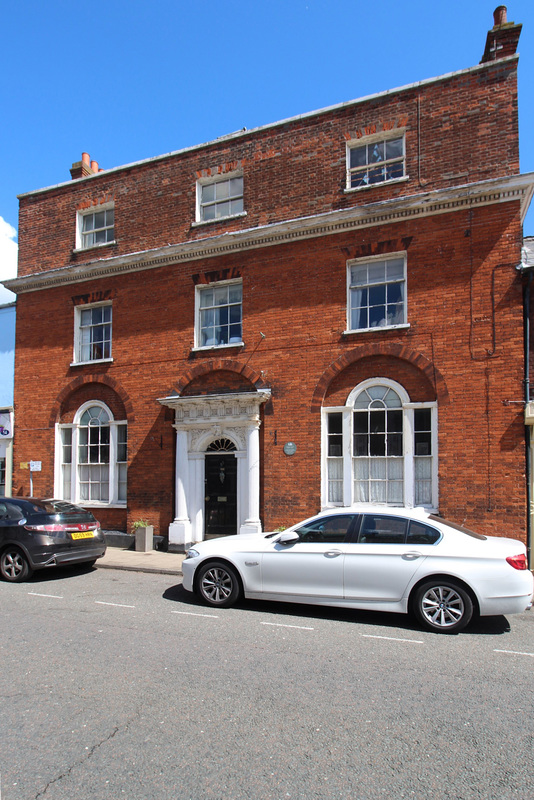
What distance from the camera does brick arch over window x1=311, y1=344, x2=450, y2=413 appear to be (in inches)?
425

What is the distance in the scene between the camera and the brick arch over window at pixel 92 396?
45.9ft

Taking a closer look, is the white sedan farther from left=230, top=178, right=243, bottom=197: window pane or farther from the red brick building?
left=230, top=178, right=243, bottom=197: window pane

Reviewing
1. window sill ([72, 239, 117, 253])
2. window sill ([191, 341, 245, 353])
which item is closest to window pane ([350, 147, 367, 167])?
window sill ([191, 341, 245, 353])

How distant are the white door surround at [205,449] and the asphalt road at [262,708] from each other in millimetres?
5189

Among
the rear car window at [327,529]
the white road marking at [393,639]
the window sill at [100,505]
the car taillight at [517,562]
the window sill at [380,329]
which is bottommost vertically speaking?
the white road marking at [393,639]

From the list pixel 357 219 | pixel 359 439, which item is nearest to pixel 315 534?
pixel 359 439

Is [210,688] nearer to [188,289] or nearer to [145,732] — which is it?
[145,732]

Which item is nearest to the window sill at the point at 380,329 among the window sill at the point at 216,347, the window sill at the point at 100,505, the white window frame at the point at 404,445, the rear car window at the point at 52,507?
the white window frame at the point at 404,445

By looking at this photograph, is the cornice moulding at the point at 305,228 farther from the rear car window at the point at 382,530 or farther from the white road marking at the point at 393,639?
the white road marking at the point at 393,639

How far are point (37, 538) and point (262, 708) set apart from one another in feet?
20.1

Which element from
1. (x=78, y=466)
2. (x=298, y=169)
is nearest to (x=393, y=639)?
→ (x=298, y=169)

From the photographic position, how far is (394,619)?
6.92 metres

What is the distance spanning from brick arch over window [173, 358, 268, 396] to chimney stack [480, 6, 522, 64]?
8.18m

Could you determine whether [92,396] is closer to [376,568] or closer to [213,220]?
[213,220]
